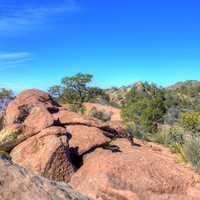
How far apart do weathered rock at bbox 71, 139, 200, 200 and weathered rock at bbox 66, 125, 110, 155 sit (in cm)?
86

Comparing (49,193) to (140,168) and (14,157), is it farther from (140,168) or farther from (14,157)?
(14,157)

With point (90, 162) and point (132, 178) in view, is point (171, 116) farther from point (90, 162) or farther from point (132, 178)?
point (132, 178)

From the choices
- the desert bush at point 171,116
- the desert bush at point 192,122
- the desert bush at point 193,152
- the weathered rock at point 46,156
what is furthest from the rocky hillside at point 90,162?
the desert bush at point 171,116

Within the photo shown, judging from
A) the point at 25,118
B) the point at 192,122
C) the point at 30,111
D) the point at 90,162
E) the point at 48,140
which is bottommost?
the point at 90,162

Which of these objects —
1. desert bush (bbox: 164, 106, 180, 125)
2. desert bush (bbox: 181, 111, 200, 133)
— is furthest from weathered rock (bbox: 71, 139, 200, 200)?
desert bush (bbox: 164, 106, 180, 125)

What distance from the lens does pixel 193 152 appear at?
1425 centimetres

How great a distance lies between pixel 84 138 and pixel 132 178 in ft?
12.2

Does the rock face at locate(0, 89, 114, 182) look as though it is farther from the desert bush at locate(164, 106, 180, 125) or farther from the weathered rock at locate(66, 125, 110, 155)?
the desert bush at locate(164, 106, 180, 125)

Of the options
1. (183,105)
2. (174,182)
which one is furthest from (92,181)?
(183,105)

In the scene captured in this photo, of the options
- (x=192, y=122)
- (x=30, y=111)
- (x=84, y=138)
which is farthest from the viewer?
(x=192, y=122)

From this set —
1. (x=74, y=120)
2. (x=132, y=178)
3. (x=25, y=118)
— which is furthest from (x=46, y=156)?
(x=25, y=118)

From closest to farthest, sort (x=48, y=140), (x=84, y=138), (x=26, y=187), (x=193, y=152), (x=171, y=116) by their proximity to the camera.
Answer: (x=26, y=187) < (x=48, y=140) < (x=84, y=138) < (x=193, y=152) < (x=171, y=116)

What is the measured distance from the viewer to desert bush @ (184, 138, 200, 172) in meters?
13.8

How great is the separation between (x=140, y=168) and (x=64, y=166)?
2.26m
